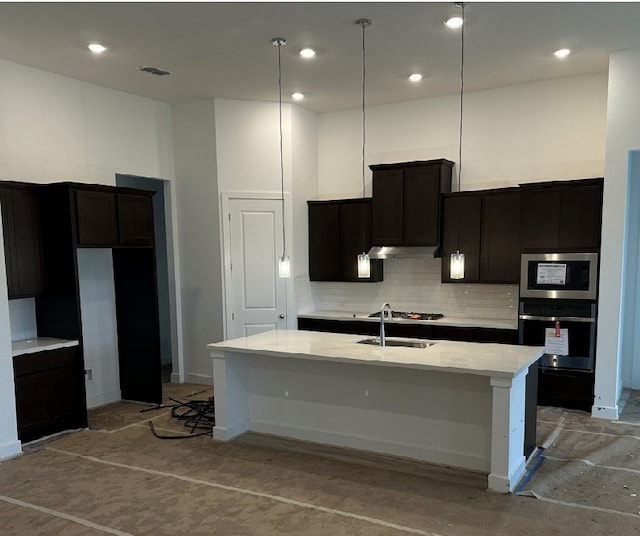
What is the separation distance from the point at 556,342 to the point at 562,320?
228mm

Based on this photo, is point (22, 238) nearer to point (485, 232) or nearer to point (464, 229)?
point (464, 229)

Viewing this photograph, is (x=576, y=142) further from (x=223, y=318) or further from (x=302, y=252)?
(x=223, y=318)

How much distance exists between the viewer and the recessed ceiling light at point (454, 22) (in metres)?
4.09

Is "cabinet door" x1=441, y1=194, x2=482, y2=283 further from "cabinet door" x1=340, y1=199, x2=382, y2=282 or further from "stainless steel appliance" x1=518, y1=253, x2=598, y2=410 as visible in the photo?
"cabinet door" x1=340, y1=199, x2=382, y2=282

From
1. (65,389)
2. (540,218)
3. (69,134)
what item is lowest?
(65,389)

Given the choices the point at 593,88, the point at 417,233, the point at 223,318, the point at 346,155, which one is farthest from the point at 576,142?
the point at 223,318

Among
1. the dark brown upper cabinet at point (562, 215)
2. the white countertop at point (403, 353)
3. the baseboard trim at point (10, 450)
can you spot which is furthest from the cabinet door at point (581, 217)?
the baseboard trim at point (10, 450)

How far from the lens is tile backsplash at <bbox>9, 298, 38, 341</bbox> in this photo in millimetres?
4957

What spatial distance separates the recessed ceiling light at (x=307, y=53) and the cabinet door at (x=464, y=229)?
2248 millimetres

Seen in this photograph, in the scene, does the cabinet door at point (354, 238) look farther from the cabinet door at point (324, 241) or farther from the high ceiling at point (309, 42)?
the high ceiling at point (309, 42)

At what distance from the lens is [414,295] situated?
21.7ft

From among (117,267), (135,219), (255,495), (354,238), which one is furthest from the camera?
(354,238)

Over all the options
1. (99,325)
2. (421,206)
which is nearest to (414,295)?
(421,206)

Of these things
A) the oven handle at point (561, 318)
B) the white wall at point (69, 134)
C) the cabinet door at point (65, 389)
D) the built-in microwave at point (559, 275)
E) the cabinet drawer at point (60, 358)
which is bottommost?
the cabinet door at point (65, 389)
